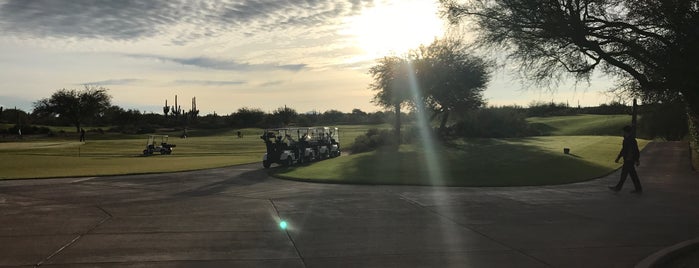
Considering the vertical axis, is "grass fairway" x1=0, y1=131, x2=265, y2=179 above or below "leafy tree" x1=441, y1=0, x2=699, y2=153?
below

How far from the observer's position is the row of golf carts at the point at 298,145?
26594mm

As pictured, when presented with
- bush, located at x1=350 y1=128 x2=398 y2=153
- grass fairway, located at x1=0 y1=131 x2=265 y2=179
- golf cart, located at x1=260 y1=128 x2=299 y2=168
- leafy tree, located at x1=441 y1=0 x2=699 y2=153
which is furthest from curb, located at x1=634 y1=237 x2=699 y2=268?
bush, located at x1=350 y1=128 x2=398 y2=153

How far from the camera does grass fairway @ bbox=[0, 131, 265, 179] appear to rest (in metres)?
25.0

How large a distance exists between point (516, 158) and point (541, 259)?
20144mm

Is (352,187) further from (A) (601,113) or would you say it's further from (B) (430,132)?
(A) (601,113)

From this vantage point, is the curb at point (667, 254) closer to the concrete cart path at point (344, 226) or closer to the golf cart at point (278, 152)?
the concrete cart path at point (344, 226)

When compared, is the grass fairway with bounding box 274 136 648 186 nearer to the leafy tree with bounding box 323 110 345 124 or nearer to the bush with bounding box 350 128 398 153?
the bush with bounding box 350 128 398 153

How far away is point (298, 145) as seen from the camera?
2836 cm

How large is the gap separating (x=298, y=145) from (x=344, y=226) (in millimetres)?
18906

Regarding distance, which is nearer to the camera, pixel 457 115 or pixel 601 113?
pixel 457 115

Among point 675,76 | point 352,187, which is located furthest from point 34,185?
point 675,76

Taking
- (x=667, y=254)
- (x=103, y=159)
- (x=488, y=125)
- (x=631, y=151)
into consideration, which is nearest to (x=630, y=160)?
(x=631, y=151)

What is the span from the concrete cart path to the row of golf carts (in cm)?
1030

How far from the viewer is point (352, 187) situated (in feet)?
54.9
